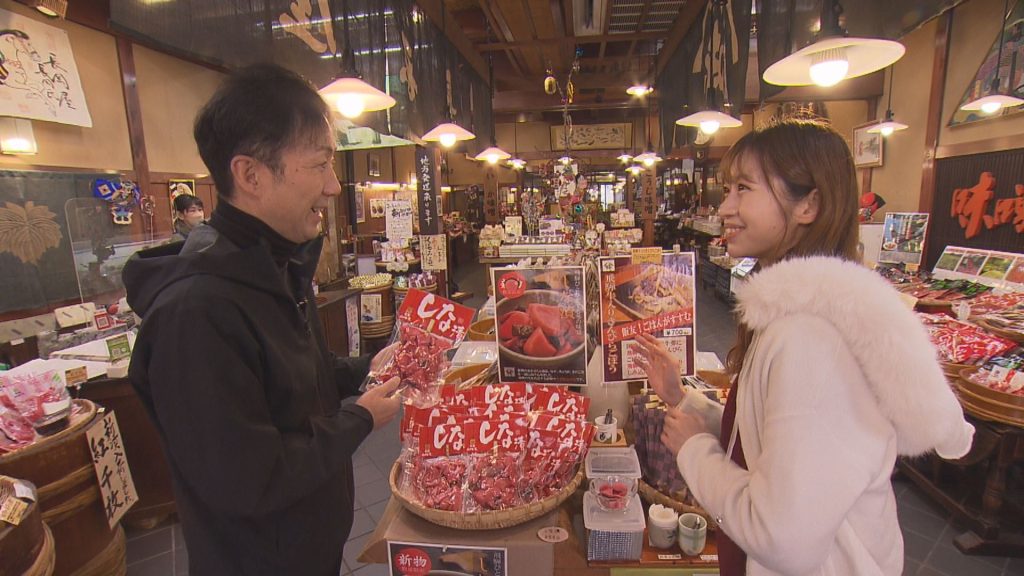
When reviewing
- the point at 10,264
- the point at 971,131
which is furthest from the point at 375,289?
the point at 971,131

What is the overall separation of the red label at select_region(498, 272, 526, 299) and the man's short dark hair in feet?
2.83

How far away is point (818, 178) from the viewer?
1068 millimetres

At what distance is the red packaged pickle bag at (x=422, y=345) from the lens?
1.62 metres

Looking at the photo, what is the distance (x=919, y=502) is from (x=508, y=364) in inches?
132

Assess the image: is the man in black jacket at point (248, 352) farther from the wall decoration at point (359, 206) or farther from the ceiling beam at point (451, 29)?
the wall decoration at point (359, 206)

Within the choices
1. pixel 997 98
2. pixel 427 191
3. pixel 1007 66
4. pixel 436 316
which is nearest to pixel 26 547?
pixel 436 316

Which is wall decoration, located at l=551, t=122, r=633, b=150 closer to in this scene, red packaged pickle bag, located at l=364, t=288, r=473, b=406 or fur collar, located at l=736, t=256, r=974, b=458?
red packaged pickle bag, located at l=364, t=288, r=473, b=406

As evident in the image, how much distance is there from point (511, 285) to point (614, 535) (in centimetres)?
89

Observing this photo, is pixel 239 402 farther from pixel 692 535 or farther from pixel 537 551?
pixel 692 535

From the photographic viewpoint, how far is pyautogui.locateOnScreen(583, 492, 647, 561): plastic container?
142 centimetres

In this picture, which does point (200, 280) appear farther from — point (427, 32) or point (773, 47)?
point (427, 32)

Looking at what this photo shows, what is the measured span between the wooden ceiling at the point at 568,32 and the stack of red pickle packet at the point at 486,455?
5042 mm

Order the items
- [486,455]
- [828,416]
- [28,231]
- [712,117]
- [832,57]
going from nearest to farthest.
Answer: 1. [828,416]
2. [486,455]
3. [832,57]
4. [712,117]
5. [28,231]

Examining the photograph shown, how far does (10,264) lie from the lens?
4.18 meters
